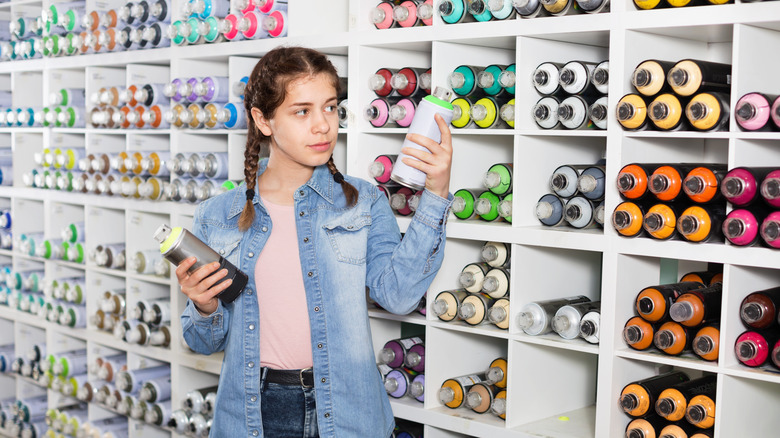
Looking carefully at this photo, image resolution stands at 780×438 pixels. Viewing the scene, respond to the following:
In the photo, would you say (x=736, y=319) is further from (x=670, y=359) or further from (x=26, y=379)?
(x=26, y=379)

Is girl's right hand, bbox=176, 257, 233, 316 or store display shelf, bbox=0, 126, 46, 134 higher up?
store display shelf, bbox=0, 126, 46, 134

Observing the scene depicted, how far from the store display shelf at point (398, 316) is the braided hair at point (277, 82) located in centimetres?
58

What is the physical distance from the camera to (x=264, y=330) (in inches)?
69.9

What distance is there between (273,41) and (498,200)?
854 mm

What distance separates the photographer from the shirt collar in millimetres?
1810

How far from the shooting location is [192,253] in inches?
64.7

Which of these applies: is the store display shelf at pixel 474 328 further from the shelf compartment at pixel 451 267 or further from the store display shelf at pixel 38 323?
the store display shelf at pixel 38 323

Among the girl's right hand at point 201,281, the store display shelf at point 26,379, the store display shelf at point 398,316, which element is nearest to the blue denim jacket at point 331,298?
the girl's right hand at point 201,281

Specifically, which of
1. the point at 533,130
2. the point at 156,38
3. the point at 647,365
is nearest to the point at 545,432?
the point at 647,365

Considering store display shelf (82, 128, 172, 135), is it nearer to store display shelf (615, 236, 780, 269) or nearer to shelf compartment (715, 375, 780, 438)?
store display shelf (615, 236, 780, 269)

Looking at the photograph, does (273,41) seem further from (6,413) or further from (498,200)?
(6,413)

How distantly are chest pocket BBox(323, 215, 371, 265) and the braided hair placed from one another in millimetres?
43

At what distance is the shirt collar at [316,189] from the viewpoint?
5.94 ft

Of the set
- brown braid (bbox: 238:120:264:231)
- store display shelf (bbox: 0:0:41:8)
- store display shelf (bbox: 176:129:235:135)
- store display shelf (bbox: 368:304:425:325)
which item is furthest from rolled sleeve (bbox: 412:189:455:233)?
store display shelf (bbox: 0:0:41:8)
